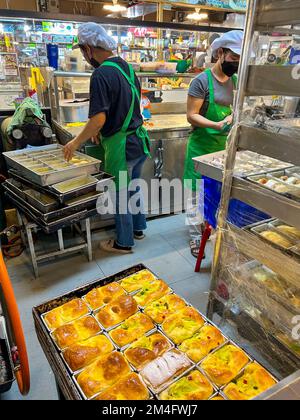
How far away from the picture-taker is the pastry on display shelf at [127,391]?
86cm

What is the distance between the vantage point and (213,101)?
2.24 meters

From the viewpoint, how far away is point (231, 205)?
58.7 inches

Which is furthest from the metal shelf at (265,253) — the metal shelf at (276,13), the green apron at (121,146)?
the green apron at (121,146)

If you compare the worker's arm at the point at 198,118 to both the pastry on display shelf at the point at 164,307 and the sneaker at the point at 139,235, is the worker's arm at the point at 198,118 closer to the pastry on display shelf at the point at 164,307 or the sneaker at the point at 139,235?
the sneaker at the point at 139,235

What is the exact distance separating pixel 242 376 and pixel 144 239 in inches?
77.0

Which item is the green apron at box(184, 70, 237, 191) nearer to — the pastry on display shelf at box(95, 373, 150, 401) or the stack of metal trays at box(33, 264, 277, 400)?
the stack of metal trays at box(33, 264, 277, 400)

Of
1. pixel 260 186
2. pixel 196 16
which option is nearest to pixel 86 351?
pixel 260 186

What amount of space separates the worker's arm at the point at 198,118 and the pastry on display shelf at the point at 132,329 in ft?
5.04

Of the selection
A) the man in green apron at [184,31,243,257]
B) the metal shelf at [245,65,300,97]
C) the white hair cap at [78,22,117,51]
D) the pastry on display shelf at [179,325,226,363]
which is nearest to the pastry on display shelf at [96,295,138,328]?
the pastry on display shelf at [179,325,226,363]

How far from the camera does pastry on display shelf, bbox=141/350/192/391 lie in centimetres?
92

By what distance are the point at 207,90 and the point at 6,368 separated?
2038 millimetres

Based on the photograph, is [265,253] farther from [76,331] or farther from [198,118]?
[198,118]
